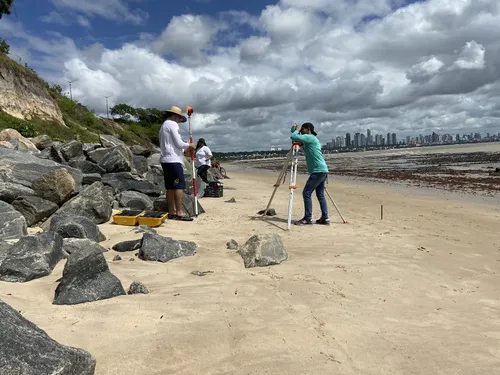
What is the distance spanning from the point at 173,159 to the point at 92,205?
1.81 meters

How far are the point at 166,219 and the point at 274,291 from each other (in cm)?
428

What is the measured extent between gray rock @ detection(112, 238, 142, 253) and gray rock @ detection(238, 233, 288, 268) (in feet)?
5.00

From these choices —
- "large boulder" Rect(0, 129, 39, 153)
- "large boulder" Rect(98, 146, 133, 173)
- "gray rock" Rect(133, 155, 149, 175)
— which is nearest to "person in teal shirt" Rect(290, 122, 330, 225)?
"large boulder" Rect(98, 146, 133, 173)

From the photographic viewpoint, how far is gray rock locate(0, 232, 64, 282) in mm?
3961

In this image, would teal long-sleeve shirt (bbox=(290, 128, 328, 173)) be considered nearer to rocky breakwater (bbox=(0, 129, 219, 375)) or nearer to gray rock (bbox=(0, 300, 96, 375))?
rocky breakwater (bbox=(0, 129, 219, 375))

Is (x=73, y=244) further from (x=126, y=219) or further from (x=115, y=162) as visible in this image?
(x=115, y=162)

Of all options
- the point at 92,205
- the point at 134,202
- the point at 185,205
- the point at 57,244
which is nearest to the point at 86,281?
the point at 57,244

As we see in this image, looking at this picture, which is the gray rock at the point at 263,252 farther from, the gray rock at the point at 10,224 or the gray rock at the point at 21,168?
the gray rock at the point at 21,168

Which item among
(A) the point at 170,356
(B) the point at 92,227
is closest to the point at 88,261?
(A) the point at 170,356

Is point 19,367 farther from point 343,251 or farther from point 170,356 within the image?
point 343,251

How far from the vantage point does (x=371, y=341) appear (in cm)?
316

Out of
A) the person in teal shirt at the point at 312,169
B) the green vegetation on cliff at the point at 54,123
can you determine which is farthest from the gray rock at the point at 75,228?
the green vegetation on cliff at the point at 54,123

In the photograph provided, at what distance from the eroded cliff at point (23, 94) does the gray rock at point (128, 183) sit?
16.3 meters

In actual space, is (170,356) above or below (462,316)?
above
